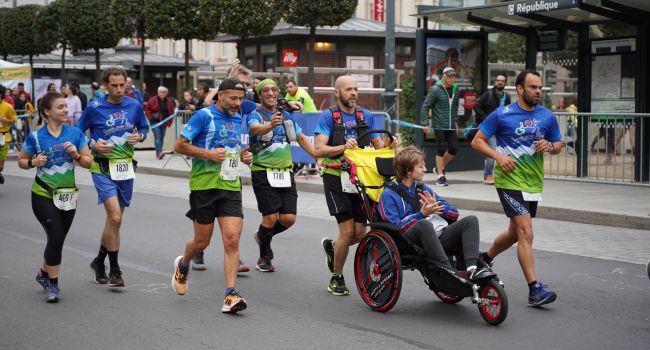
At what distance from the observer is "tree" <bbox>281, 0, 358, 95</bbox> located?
24828 millimetres

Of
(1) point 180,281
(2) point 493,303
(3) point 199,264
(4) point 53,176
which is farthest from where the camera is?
(3) point 199,264

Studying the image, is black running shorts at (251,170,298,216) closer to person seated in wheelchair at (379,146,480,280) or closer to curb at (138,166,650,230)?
person seated in wheelchair at (379,146,480,280)

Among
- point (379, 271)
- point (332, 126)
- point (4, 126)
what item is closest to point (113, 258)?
point (332, 126)

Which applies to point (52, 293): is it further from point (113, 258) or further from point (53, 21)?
point (53, 21)

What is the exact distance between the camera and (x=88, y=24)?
37969 millimetres

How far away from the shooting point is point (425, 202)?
737 cm

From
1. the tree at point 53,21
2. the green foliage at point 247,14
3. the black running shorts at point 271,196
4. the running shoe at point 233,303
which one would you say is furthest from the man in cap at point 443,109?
the tree at point 53,21

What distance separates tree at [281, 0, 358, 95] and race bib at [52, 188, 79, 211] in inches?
669

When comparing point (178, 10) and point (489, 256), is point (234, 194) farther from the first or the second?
point (178, 10)

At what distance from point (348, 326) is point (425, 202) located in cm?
103

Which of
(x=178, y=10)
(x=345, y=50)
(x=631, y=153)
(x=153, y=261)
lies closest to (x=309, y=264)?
(x=153, y=261)

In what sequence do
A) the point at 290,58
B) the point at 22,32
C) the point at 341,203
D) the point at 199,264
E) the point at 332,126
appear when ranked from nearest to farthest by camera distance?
the point at 341,203 → the point at 332,126 → the point at 199,264 → the point at 290,58 → the point at 22,32

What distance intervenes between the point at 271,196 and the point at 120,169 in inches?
55.0

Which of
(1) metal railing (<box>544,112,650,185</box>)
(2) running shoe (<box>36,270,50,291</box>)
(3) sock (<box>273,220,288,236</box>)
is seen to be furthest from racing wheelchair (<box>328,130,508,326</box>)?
(1) metal railing (<box>544,112,650,185</box>)
